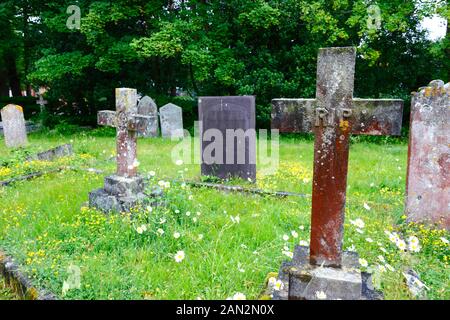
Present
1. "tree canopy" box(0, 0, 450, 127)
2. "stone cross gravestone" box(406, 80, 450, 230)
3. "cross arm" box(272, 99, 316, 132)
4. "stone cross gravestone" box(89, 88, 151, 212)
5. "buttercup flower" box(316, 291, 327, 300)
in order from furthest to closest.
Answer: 1. "tree canopy" box(0, 0, 450, 127)
2. "stone cross gravestone" box(89, 88, 151, 212)
3. "stone cross gravestone" box(406, 80, 450, 230)
4. "cross arm" box(272, 99, 316, 132)
5. "buttercup flower" box(316, 291, 327, 300)

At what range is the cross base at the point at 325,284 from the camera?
106 inches

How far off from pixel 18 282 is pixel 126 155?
2.40 metres

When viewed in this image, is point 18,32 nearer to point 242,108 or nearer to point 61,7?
point 61,7

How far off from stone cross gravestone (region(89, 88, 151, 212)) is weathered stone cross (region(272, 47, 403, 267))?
3.04 meters

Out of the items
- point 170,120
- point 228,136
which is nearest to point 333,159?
point 228,136

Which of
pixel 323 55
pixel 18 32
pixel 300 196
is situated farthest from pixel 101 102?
pixel 323 55

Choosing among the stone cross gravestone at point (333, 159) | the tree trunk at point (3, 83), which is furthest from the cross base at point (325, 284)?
the tree trunk at point (3, 83)

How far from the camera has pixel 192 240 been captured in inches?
165

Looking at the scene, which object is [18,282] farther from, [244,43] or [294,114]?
[244,43]

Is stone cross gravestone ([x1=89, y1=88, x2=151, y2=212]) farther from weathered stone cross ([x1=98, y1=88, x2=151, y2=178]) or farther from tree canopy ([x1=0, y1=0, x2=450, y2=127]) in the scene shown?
tree canopy ([x1=0, y1=0, x2=450, y2=127])

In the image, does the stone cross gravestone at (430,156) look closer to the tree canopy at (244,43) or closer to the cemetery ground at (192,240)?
the cemetery ground at (192,240)

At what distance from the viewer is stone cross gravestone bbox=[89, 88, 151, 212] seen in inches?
210

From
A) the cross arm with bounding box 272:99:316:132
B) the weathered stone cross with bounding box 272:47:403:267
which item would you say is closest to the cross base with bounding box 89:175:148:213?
the cross arm with bounding box 272:99:316:132
